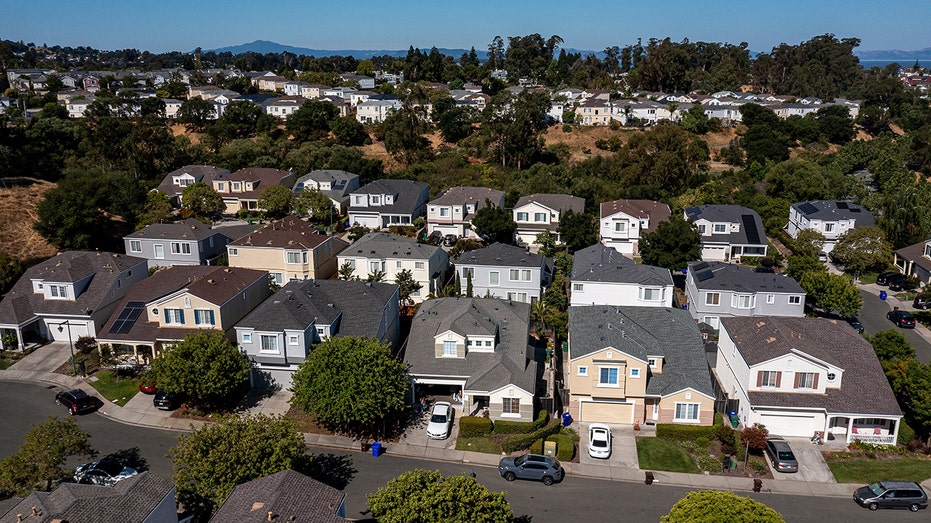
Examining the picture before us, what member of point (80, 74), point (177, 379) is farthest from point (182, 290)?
point (80, 74)

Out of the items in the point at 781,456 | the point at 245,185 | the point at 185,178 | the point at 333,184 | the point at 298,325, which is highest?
the point at 185,178

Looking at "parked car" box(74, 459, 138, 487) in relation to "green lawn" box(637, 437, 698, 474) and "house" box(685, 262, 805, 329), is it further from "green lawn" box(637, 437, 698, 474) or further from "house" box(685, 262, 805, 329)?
"house" box(685, 262, 805, 329)

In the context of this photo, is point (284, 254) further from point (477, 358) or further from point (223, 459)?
point (223, 459)

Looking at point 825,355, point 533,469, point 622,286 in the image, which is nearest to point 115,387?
point 533,469

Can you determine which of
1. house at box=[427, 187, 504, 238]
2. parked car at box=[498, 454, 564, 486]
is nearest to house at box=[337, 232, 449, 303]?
house at box=[427, 187, 504, 238]

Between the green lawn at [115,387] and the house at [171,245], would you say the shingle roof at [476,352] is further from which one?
the house at [171,245]

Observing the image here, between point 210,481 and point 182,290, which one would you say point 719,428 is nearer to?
point 210,481

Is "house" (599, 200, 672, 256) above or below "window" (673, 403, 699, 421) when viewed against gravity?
above
